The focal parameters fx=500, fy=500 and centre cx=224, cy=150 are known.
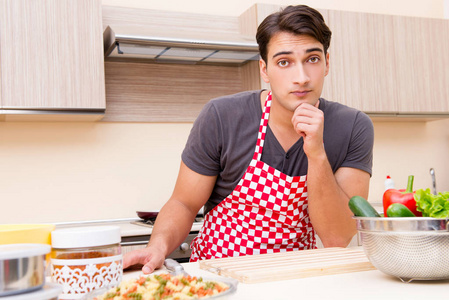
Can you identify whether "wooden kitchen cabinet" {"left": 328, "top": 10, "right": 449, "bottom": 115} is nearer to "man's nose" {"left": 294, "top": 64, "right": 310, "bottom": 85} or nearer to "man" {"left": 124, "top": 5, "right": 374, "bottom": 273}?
"man" {"left": 124, "top": 5, "right": 374, "bottom": 273}

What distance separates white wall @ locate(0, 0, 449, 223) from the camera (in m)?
2.56

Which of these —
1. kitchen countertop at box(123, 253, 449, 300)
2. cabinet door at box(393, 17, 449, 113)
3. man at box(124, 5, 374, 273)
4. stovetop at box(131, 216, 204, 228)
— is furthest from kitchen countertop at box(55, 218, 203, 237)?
cabinet door at box(393, 17, 449, 113)

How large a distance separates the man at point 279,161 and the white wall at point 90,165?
123cm

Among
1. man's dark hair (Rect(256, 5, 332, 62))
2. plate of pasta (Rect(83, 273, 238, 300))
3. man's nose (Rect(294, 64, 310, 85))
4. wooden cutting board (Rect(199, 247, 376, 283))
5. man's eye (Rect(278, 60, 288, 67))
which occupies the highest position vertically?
man's dark hair (Rect(256, 5, 332, 62))

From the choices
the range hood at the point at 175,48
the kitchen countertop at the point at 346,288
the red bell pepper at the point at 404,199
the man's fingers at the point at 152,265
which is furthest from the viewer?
the range hood at the point at 175,48

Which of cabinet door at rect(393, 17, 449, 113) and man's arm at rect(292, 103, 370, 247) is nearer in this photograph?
man's arm at rect(292, 103, 370, 247)

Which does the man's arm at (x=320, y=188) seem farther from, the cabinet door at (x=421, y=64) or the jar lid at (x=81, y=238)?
the cabinet door at (x=421, y=64)

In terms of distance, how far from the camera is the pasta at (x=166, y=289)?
2.21 feet

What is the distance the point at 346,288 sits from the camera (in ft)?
2.77

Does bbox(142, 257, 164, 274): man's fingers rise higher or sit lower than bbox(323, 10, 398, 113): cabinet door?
lower

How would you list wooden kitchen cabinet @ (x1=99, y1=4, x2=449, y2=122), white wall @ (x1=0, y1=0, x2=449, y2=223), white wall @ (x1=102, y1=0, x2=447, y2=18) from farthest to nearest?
white wall @ (x1=102, y1=0, x2=447, y2=18) → wooden kitchen cabinet @ (x1=99, y1=4, x2=449, y2=122) → white wall @ (x1=0, y1=0, x2=449, y2=223)

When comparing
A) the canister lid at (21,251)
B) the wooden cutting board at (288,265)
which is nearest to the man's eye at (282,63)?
the wooden cutting board at (288,265)

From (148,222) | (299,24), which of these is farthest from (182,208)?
(148,222)

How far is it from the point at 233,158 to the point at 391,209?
70 centimetres
